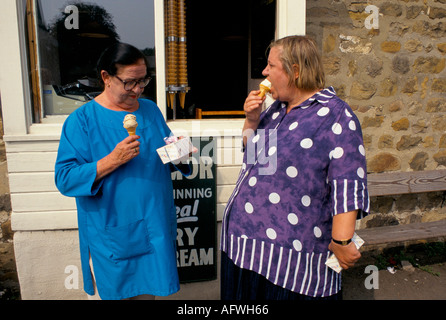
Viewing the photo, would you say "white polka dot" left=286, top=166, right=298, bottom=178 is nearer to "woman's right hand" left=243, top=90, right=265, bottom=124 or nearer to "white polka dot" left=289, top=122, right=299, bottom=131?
"white polka dot" left=289, top=122, right=299, bottom=131

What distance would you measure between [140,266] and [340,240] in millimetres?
1050

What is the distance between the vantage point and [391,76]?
352 centimetres

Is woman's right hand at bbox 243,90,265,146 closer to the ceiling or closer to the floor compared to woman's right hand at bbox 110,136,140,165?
closer to the ceiling

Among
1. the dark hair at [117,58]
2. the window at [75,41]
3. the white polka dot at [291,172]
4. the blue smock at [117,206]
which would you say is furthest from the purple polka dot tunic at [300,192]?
the window at [75,41]

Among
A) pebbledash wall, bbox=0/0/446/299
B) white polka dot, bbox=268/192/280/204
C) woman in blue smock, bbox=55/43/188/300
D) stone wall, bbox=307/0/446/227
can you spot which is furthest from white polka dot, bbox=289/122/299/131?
stone wall, bbox=307/0/446/227

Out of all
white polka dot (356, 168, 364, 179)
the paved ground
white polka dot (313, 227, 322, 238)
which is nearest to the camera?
white polka dot (356, 168, 364, 179)

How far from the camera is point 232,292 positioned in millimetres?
1946

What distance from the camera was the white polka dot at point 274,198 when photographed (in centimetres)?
172

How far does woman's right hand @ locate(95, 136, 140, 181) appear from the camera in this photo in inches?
68.2

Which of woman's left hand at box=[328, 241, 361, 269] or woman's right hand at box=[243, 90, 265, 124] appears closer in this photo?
woman's left hand at box=[328, 241, 361, 269]

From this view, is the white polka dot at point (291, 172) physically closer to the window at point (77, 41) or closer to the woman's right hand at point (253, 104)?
the woman's right hand at point (253, 104)

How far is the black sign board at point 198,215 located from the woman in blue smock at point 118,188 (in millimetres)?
936

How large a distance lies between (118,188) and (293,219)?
91 centimetres

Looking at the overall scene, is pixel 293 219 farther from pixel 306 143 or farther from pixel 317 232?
pixel 306 143
